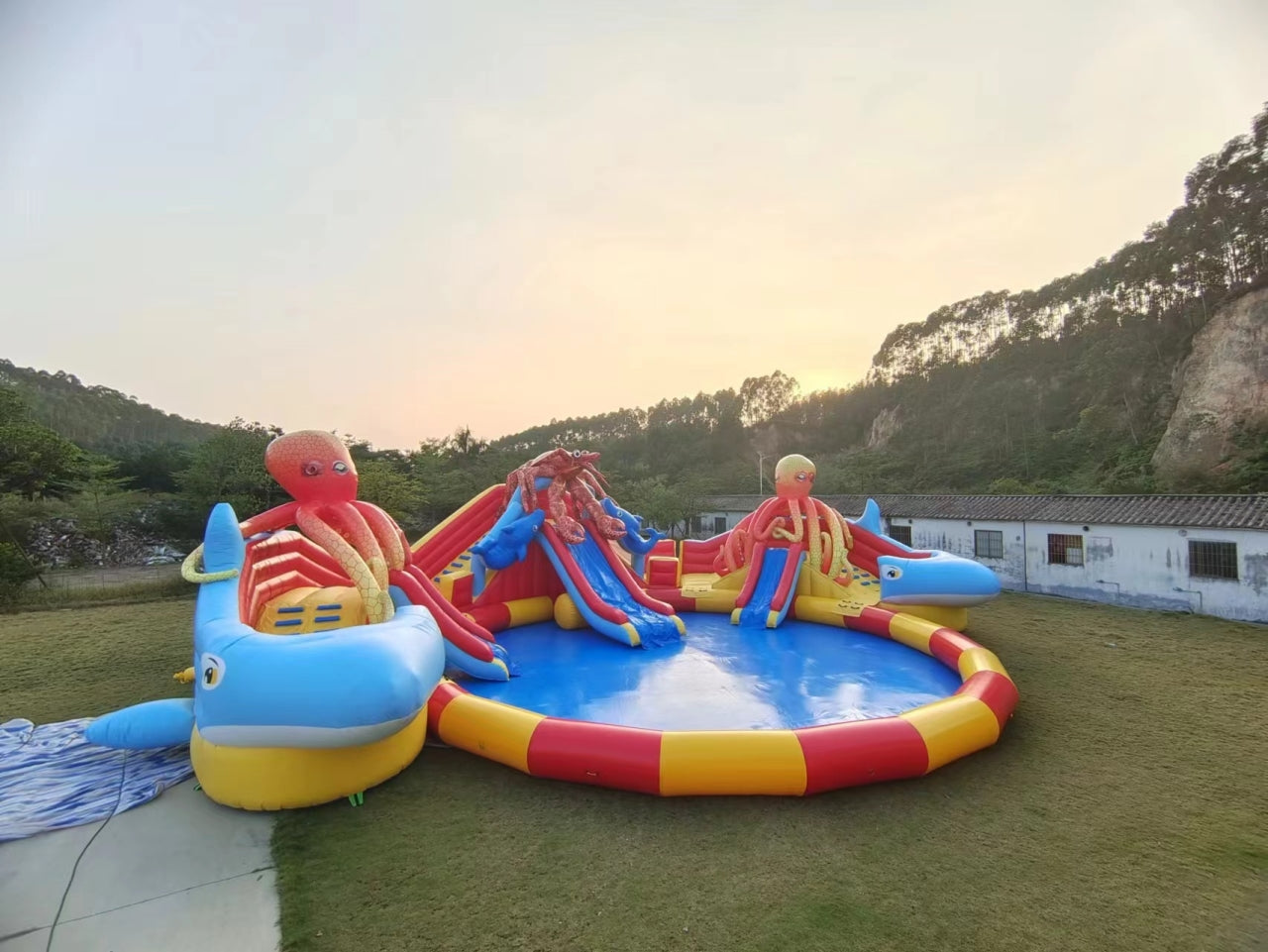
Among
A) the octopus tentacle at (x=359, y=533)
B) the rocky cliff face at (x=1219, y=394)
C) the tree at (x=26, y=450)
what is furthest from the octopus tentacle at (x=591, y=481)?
the rocky cliff face at (x=1219, y=394)

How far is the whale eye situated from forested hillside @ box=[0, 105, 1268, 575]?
11.6 metres

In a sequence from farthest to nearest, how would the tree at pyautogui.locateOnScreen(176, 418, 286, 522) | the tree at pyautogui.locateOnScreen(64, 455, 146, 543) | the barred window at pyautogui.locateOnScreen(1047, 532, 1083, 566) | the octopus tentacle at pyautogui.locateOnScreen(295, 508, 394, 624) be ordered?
the tree at pyautogui.locateOnScreen(64, 455, 146, 543) → the tree at pyautogui.locateOnScreen(176, 418, 286, 522) → the barred window at pyautogui.locateOnScreen(1047, 532, 1083, 566) → the octopus tentacle at pyautogui.locateOnScreen(295, 508, 394, 624)

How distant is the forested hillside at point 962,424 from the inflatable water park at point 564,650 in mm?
8689

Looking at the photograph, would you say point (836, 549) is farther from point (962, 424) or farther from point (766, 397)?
point (766, 397)

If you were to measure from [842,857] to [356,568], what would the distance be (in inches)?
173

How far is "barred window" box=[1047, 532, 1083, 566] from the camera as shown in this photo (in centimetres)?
1125

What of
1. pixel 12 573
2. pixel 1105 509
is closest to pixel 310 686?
pixel 12 573

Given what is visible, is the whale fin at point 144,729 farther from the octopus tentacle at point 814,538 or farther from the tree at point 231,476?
the tree at point 231,476

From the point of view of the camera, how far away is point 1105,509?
11281 mm

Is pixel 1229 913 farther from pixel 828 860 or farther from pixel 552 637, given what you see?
pixel 552 637

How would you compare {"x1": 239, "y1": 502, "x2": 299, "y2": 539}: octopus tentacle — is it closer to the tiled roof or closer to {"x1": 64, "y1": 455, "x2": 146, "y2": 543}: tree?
the tiled roof

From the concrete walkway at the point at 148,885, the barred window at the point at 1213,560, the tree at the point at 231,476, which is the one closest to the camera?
the concrete walkway at the point at 148,885

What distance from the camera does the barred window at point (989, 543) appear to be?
12.6 m

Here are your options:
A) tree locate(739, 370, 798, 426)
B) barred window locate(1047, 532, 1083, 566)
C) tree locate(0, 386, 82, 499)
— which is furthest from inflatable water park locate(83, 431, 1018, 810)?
tree locate(739, 370, 798, 426)
